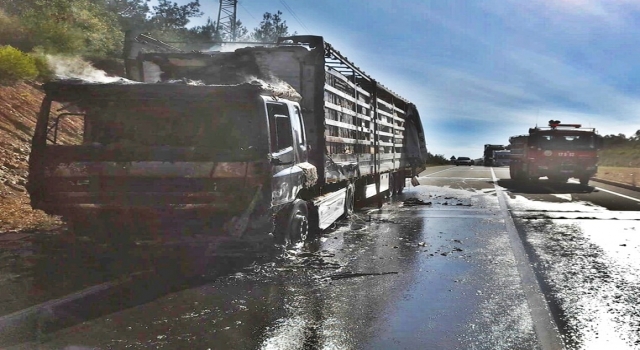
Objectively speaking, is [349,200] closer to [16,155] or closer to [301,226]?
[301,226]

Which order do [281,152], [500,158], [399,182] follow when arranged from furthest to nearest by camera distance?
[500,158]
[399,182]
[281,152]

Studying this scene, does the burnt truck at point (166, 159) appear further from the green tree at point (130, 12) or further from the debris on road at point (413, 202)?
the green tree at point (130, 12)

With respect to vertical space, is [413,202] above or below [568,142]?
below

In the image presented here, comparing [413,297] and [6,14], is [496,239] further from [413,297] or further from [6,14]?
[6,14]

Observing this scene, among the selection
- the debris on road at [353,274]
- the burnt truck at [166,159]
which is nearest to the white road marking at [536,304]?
the debris on road at [353,274]

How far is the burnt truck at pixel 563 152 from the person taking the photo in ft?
82.7

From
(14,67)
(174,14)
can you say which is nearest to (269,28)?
(174,14)

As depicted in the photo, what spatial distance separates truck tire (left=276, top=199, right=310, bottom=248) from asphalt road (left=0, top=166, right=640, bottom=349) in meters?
0.24

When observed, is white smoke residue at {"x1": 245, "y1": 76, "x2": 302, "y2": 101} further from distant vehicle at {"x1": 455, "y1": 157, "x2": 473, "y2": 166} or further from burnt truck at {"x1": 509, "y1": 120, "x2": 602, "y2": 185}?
distant vehicle at {"x1": 455, "y1": 157, "x2": 473, "y2": 166}

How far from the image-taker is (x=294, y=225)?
8.37m

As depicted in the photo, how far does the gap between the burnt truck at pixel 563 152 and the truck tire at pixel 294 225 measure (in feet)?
64.2

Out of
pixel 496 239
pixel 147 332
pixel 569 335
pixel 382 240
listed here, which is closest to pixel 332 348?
pixel 147 332

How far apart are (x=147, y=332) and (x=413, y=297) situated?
103 inches

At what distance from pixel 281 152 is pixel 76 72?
10.2 ft
